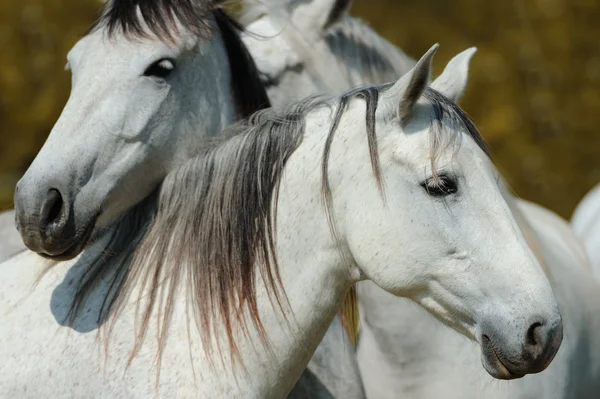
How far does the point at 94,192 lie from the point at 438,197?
681 millimetres

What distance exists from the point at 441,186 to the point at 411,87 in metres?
0.19

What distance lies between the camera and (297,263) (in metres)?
1.87

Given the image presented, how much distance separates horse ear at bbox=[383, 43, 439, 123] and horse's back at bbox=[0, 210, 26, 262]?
1.25 meters

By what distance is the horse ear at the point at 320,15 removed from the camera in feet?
9.11

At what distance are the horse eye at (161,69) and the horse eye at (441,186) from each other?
0.64 m

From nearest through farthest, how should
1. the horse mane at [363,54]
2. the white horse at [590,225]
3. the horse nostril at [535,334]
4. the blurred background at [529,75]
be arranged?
the horse nostril at [535,334] → the horse mane at [363,54] → the white horse at [590,225] → the blurred background at [529,75]

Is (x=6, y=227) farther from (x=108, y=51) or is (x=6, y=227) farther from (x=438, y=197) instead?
(x=438, y=197)

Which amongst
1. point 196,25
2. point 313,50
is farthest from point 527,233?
point 196,25

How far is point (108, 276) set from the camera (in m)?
2.00

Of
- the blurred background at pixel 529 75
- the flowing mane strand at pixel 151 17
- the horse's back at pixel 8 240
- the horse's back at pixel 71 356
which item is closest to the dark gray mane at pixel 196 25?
the flowing mane strand at pixel 151 17

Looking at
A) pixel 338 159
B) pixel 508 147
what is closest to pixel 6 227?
pixel 338 159

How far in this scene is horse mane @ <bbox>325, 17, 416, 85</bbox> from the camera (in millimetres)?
2768

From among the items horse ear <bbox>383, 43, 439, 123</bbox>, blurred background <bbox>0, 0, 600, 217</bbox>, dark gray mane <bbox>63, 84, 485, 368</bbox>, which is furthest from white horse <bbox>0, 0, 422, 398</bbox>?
blurred background <bbox>0, 0, 600, 217</bbox>

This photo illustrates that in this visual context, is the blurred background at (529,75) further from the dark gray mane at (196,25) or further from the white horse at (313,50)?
the dark gray mane at (196,25)
